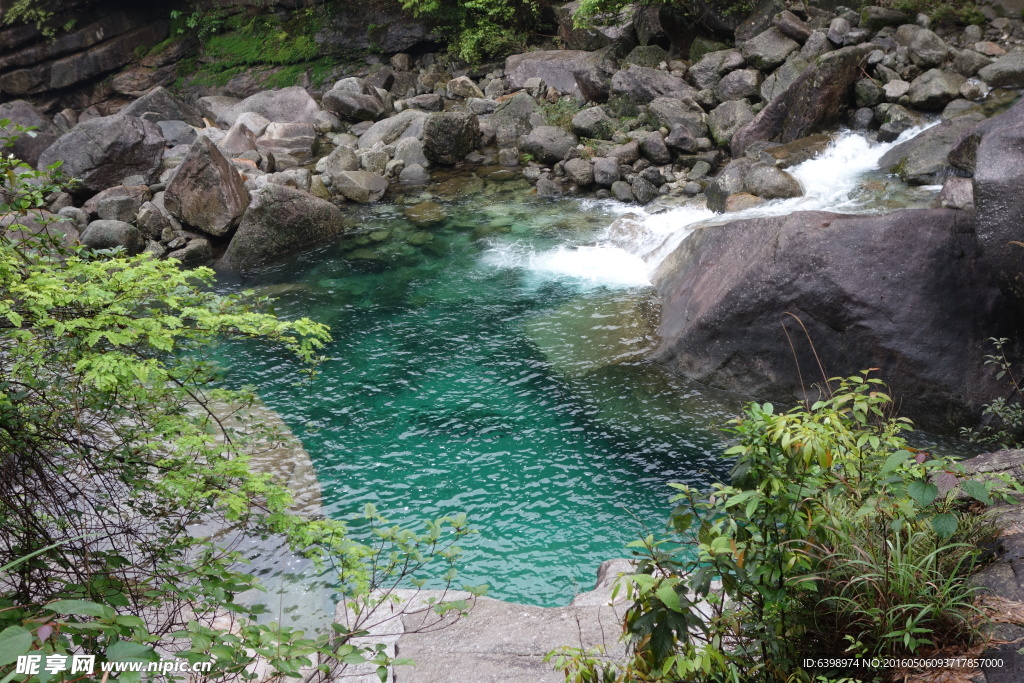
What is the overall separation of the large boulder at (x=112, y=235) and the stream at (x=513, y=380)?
230 centimetres

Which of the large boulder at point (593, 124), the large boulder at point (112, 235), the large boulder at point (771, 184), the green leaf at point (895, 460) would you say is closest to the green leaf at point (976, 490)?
the green leaf at point (895, 460)

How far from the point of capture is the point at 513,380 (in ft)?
26.5

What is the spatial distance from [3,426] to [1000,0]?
60.3 ft

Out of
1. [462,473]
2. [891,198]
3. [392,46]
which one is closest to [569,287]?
Result: [462,473]

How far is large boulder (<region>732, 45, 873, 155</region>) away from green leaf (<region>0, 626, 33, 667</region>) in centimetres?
1410

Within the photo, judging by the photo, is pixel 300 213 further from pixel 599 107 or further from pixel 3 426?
pixel 3 426

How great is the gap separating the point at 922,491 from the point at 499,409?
16.7 ft

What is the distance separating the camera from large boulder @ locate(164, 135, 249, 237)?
42.7 ft

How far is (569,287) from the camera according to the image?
10266mm

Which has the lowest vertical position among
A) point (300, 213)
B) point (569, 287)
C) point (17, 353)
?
point (569, 287)

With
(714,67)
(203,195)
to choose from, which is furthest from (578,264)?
(714,67)

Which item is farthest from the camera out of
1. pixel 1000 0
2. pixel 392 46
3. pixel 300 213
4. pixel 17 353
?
pixel 392 46

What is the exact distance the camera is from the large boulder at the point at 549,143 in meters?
15.7

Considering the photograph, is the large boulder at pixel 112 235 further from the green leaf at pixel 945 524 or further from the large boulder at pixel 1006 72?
the large boulder at pixel 1006 72
